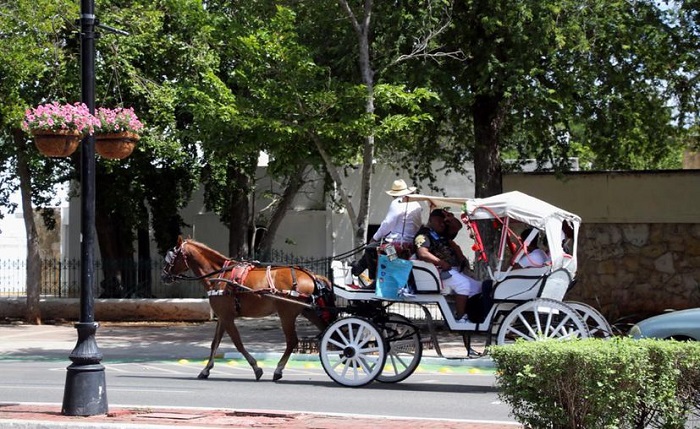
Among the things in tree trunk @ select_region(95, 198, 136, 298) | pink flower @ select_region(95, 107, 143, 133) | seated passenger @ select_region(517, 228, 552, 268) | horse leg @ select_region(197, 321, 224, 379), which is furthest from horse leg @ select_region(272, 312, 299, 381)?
tree trunk @ select_region(95, 198, 136, 298)

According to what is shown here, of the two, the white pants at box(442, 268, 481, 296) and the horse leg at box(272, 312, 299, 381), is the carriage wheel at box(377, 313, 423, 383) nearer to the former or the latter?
the white pants at box(442, 268, 481, 296)

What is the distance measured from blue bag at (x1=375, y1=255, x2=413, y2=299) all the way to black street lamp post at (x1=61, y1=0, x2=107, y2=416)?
14.4 ft

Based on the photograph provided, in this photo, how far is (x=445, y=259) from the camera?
13.8m

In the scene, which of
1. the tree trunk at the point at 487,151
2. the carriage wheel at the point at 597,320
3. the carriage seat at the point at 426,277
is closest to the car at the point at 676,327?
the carriage wheel at the point at 597,320

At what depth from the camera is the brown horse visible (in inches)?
585

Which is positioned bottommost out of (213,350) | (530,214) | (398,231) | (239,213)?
(213,350)

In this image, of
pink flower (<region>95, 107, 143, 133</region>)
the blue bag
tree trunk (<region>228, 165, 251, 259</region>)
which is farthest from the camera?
tree trunk (<region>228, 165, 251, 259</region>)

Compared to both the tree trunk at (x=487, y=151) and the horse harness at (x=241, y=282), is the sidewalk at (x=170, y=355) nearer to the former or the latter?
the tree trunk at (x=487, y=151)

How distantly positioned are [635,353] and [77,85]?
1958cm

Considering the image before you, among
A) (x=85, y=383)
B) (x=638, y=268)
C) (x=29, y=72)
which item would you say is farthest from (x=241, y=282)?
(x=638, y=268)

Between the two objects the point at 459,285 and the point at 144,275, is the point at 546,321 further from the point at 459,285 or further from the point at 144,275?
the point at 144,275

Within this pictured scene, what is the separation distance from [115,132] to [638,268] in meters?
15.6

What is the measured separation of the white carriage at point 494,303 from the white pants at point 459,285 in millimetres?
151

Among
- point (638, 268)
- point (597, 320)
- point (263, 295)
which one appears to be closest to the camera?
point (597, 320)
